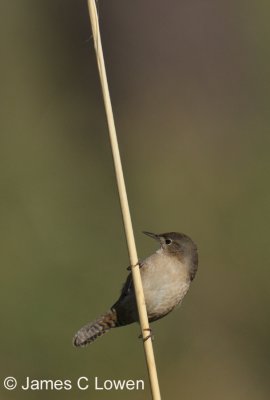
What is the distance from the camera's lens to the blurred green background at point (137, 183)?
6086 mm

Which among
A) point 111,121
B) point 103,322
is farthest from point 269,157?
point 111,121

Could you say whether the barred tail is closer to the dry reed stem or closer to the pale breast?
the pale breast

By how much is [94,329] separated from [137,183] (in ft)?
12.0

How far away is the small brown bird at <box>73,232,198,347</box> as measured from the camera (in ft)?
12.6

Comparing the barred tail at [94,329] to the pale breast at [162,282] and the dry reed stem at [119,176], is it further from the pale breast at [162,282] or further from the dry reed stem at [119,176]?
the dry reed stem at [119,176]

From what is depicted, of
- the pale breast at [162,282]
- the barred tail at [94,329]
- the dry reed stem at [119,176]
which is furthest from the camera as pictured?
the barred tail at [94,329]

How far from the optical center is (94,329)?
157 inches

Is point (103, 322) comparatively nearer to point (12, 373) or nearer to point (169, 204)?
point (12, 373)

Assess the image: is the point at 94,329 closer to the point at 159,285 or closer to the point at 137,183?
the point at 159,285

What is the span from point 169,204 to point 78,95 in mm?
1629

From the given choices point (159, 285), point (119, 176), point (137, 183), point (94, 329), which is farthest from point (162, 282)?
point (137, 183)

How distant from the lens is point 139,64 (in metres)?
8.73

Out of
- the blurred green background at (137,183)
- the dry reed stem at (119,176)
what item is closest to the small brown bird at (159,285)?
the dry reed stem at (119,176)

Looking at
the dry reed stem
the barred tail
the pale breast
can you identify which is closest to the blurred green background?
the barred tail
